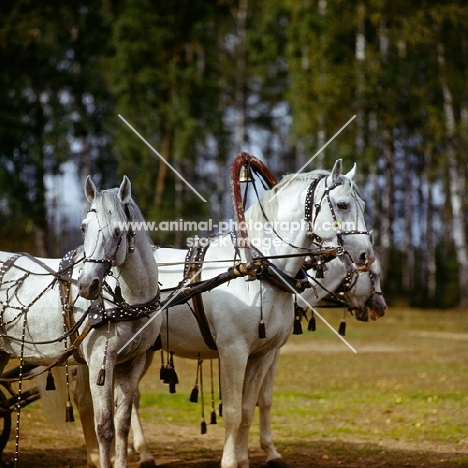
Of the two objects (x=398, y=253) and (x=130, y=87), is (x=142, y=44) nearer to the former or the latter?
(x=130, y=87)

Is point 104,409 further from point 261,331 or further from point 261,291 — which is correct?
point 261,291

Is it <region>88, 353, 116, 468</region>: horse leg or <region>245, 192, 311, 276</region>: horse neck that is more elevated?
<region>245, 192, 311, 276</region>: horse neck

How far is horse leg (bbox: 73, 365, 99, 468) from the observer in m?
7.82

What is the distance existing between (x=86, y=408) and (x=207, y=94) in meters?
24.2

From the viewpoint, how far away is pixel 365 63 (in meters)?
26.5

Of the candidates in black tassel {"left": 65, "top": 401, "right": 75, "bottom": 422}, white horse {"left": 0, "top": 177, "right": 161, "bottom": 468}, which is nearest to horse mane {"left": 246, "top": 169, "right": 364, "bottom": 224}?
white horse {"left": 0, "top": 177, "right": 161, "bottom": 468}

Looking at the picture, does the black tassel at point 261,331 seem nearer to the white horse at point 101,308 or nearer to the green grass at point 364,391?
the white horse at point 101,308

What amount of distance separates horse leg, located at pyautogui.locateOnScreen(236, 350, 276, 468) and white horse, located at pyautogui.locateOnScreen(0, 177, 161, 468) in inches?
48.8

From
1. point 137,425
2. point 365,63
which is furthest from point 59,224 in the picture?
point 137,425

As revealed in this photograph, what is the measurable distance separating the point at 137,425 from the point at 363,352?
10896 millimetres

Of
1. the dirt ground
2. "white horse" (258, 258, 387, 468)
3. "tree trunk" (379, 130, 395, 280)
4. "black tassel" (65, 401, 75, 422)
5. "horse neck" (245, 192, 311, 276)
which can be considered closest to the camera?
"black tassel" (65, 401, 75, 422)

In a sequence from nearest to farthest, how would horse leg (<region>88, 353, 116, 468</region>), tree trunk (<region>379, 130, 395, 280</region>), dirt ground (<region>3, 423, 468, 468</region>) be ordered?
1. horse leg (<region>88, 353, 116, 468</region>)
2. dirt ground (<region>3, 423, 468, 468</region>)
3. tree trunk (<region>379, 130, 395, 280</region>)

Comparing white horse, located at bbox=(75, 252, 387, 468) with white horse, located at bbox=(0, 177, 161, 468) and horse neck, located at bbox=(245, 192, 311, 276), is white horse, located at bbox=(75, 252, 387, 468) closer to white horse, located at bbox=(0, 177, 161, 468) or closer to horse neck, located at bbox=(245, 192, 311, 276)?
horse neck, located at bbox=(245, 192, 311, 276)

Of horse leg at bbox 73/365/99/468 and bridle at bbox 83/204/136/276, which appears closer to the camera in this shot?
bridle at bbox 83/204/136/276
